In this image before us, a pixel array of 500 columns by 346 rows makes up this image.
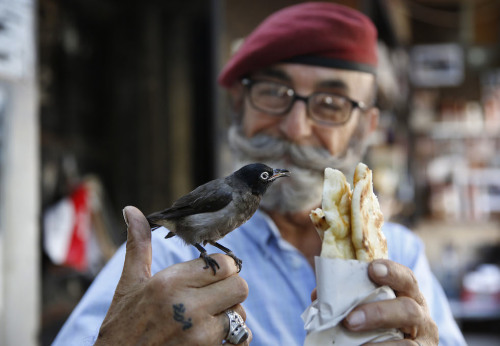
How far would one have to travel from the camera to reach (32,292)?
319 centimetres

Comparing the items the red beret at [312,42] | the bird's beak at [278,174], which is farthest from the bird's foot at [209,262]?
the red beret at [312,42]

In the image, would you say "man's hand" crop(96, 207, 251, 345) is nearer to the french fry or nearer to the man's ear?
the french fry

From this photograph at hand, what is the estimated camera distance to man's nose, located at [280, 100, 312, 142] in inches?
70.7

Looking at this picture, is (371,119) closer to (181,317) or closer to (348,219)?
(348,219)

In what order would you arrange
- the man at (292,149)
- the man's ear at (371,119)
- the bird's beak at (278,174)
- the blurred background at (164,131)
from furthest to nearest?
the blurred background at (164,131)
the man's ear at (371,119)
the man at (292,149)
the bird's beak at (278,174)

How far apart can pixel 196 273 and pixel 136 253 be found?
136 millimetres

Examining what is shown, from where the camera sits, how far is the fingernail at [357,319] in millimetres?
996

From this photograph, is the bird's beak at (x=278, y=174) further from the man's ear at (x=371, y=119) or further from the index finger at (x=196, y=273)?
the man's ear at (x=371, y=119)

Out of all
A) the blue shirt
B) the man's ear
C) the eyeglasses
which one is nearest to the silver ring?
the blue shirt

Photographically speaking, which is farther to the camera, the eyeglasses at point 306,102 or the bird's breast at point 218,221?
the eyeglasses at point 306,102

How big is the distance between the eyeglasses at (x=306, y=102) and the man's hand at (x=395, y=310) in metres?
0.91

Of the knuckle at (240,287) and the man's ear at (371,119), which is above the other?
the man's ear at (371,119)

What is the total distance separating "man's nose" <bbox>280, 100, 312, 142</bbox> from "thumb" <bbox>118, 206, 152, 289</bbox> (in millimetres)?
911

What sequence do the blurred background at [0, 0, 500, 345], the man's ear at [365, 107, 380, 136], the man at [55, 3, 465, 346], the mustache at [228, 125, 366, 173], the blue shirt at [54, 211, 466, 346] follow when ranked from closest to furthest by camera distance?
the blue shirt at [54, 211, 466, 346]
the man at [55, 3, 465, 346]
the mustache at [228, 125, 366, 173]
the man's ear at [365, 107, 380, 136]
the blurred background at [0, 0, 500, 345]
